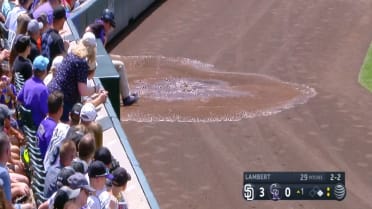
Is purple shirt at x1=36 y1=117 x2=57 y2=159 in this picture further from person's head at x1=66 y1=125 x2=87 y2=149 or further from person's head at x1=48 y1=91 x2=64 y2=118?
person's head at x1=66 y1=125 x2=87 y2=149

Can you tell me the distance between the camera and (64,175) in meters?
7.56

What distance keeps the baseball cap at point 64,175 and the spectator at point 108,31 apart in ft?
19.8

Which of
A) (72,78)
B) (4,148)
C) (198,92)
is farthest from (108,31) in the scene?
(4,148)

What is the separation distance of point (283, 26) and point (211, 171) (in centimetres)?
920

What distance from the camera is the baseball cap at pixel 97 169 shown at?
312 inches

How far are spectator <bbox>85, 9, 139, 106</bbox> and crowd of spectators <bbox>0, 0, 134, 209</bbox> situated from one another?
0.93 metres

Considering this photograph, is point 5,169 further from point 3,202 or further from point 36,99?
point 36,99

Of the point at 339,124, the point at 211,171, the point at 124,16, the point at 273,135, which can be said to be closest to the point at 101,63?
the point at 211,171

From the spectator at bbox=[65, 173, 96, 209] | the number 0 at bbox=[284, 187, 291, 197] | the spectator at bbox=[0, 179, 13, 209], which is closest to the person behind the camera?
the spectator at bbox=[0, 179, 13, 209]

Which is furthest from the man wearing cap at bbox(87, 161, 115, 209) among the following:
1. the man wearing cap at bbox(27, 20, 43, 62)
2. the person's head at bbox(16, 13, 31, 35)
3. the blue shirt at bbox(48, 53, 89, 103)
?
the person's head at bbox(16, 13, 31, 35)

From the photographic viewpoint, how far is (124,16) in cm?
2183

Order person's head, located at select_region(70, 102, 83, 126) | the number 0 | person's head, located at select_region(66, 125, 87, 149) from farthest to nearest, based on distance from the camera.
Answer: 1. the number 0
2. person's head, located at select_region(70, 102, 83, 126)
3. person's head, located at select_region(66, 125, 87, 149)

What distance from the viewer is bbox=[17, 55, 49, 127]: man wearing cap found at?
982 centimetres

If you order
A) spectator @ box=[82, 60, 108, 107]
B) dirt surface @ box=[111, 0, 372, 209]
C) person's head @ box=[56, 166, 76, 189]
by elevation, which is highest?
person's head @ box=[56, 166, 76, 189]
